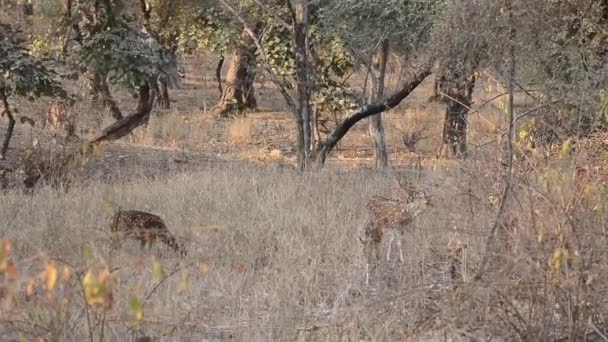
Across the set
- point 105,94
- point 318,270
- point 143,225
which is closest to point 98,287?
point 318,270

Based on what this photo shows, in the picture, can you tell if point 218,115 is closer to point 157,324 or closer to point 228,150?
point 228,150

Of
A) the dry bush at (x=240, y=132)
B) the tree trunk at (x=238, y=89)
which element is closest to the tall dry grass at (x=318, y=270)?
the dry bush at (x=240, y=132)

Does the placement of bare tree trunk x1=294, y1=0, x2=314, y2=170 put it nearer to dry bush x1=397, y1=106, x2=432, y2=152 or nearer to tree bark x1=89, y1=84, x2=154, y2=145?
tree bark x1=89, y1=84, x2=154, y2=145

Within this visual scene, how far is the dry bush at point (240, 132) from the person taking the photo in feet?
54.8

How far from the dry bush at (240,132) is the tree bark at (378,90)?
3.81 meters

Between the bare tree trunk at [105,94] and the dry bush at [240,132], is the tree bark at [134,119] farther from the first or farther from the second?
the dry bush at [240,132]

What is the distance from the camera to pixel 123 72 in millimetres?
10656

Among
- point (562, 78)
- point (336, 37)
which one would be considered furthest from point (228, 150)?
point (562, 78)

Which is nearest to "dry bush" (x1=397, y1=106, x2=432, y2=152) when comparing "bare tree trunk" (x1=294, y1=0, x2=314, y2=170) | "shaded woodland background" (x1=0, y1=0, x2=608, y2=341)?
"shaded woodland background" (x1=0, y1=0, x2=608, y2=341)

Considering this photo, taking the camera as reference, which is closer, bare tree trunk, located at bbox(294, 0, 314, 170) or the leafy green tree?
the leafy green tree

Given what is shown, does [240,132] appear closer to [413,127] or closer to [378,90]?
[413,127]

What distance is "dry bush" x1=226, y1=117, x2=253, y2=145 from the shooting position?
16.7 metres

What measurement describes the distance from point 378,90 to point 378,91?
0.02 m

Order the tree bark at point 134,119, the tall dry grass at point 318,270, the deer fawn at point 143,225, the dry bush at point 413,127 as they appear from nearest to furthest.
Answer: the tall dry grass at point 318,270 < the deer fawn at point 143,225 < the tree bark at point 134,119 < the dry bush at point 413,127
